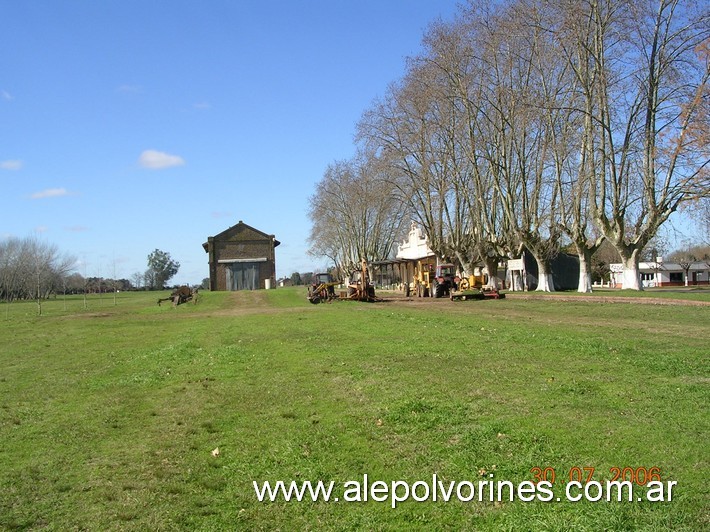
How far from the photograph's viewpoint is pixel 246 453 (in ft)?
24.6

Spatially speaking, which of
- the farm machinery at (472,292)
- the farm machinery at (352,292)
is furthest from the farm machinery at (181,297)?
the farm machinery at (472,292)

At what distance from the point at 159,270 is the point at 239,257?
258ft

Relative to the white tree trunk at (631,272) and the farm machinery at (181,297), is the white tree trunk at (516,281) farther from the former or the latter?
the farm machinery at (181,297)

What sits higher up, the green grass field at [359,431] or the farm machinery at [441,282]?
the farm machinery at [441,282]

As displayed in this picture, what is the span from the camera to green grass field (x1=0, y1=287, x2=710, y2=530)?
5.70m

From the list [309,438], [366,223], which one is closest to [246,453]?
[309,438]

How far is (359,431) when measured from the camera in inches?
316

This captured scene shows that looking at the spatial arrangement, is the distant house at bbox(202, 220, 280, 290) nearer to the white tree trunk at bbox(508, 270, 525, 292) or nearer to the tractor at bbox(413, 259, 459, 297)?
the tractor at bbox(413, 259, 459, 297)

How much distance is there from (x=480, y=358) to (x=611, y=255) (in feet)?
319

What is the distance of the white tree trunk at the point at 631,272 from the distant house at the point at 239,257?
49670 mm

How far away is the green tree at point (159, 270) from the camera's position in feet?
495

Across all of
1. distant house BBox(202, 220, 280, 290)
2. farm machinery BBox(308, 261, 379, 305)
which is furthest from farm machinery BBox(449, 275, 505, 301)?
distant house BBox(202, 220, 280, 290)

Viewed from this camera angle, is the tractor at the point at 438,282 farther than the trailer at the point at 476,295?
Yes

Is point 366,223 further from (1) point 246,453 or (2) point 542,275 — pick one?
(1) point 246,453
